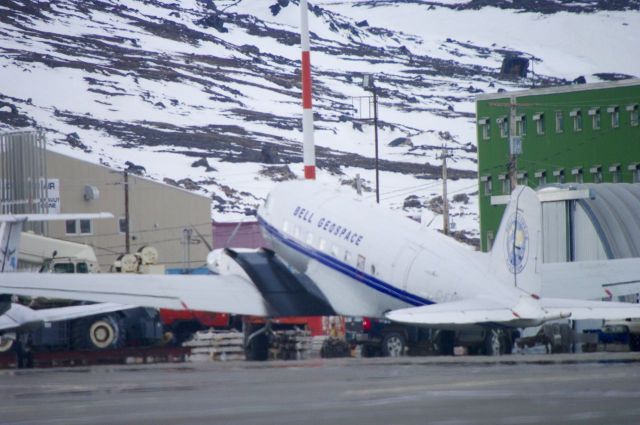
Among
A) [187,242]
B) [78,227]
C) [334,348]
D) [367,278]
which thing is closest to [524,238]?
[367,278]

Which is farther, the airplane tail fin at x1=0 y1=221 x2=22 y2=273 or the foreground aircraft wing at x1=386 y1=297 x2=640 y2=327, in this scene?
the airplane tail fin at x1=0 y1=221 x2=22 y2=273

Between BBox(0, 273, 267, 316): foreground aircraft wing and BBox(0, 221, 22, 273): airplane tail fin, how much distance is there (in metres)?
3.72

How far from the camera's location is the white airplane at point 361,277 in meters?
33.6

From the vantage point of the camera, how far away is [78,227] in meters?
99.8

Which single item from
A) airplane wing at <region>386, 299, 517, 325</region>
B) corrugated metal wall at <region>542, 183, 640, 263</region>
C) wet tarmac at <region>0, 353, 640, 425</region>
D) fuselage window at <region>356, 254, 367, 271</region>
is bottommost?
wet tarmac at <region>0, 353, 640, 425</region>

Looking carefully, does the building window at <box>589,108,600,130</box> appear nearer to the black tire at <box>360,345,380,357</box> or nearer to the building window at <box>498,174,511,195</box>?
the building window at <box>498,174,511,195</box>

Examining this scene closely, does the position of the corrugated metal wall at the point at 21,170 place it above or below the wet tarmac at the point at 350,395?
above

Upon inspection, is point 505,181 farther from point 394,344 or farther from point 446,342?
point 446,342

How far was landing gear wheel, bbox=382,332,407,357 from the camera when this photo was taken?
4353 centimetres

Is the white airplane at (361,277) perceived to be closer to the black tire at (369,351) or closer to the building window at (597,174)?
the black tire at (369,351)

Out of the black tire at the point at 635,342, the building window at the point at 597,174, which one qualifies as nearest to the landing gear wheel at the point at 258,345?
the black tire at the point at 635,342

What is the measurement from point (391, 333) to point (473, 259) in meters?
7.89

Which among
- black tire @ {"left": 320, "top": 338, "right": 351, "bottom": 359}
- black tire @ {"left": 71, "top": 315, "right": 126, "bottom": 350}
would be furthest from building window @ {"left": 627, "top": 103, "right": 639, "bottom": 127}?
black tire @ {"left": 71, "top": 315, "right": 126, "bottom": 350}

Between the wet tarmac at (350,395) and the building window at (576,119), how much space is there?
212ft
